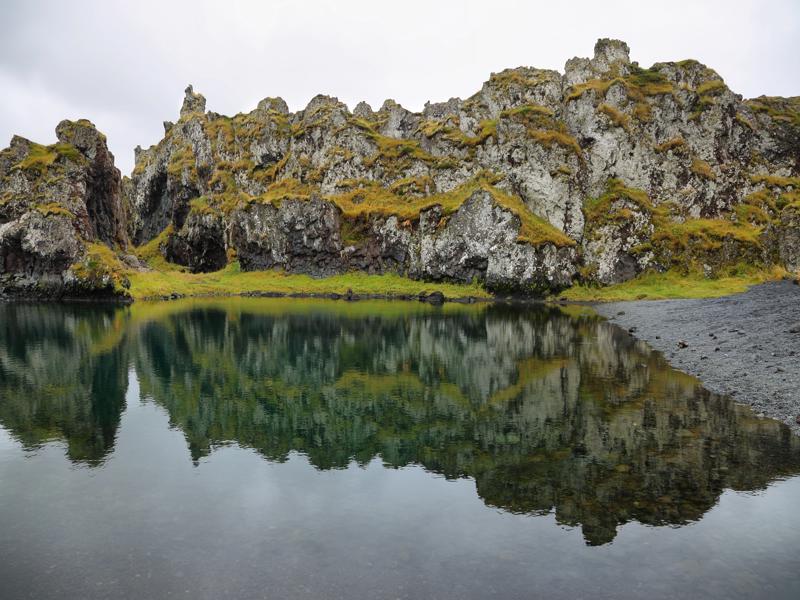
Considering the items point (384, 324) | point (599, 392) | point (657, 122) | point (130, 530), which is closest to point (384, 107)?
point (657, 122)

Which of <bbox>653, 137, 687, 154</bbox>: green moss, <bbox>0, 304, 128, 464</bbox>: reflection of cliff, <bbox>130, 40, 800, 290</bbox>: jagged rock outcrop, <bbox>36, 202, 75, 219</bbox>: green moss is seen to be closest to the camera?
<bbox>0, 304, 128, 464</bbox>: reflection of cliff

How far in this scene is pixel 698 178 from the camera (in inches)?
5123

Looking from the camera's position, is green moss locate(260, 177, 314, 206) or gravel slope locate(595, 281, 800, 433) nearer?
gravel slope locate(595, 281, 800, 433)

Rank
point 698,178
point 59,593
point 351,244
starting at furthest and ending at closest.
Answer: point 351,244 < point 698,178 < point 59,593

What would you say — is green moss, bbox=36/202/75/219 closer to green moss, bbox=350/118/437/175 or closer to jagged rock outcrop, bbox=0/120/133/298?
jagged rock outcrop, bbox=0/120/133/298

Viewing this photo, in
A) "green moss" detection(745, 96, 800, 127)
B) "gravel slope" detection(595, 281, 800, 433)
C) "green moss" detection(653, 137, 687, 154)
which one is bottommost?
"gravel slope" detection(595, 281, 800, 433)

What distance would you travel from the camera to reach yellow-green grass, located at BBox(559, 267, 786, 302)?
3880 inches

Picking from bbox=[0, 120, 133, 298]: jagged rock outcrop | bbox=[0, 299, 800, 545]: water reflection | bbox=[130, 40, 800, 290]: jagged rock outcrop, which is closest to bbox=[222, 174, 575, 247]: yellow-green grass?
bbox=[130, 40, 800, 290]: jagged rock outcrop

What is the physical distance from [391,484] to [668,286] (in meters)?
106

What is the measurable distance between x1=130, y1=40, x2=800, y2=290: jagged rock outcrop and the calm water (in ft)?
274

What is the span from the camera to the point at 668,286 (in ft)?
359

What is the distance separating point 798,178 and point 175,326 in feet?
494

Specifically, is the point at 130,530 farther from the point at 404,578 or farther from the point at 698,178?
the point at 698,178

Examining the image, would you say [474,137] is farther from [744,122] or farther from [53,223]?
[53,223]
